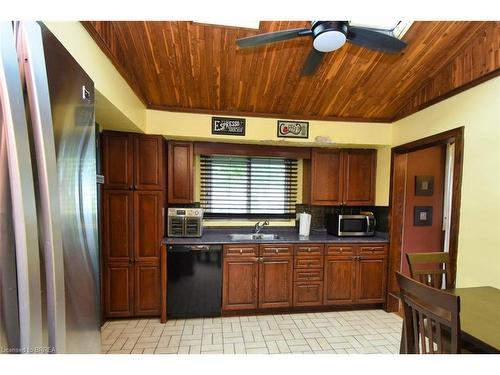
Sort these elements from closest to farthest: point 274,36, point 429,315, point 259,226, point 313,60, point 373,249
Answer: point 429,315 → point 274,36 → point 313,60 → point 373,249 → point 259,226

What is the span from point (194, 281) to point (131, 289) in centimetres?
72

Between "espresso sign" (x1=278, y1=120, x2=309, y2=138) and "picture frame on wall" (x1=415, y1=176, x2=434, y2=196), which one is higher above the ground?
"espresso sign" (x1=278, y1=120, x2=309, y2=138)

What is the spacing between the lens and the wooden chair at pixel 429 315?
0.97 m

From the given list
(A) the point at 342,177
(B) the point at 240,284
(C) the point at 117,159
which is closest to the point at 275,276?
(B) the point at 240,284

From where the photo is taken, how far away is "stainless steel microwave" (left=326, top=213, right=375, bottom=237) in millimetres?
3098

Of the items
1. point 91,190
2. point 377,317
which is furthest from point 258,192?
point 91,190

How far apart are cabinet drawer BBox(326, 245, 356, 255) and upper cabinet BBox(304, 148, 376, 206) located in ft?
1.96

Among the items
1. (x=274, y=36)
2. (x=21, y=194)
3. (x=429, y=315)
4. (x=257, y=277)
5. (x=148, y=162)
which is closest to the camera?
(x=21, y=194)

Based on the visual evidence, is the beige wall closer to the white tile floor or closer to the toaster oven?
the white tile floor

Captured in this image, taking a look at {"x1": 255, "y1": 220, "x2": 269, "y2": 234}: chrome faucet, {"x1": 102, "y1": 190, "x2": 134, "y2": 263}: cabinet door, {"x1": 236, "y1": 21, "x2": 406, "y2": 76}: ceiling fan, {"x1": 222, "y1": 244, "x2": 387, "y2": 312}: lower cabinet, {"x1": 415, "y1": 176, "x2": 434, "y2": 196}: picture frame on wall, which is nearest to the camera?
{"x1": 236, "y1": 21, "x2": 406, "y2": 76}: ceiling fan

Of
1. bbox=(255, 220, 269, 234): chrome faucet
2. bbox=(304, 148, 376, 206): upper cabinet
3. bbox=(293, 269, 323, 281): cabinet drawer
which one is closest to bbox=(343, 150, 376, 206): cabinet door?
bbox=(304, 148, 376, 206): upper cabinet

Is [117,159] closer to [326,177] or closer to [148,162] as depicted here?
[148,162]

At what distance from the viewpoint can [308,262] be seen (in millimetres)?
2820

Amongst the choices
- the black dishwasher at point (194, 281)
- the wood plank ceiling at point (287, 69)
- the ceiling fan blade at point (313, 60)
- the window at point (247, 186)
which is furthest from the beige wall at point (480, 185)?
the black dishwasher at point (194, 281)
